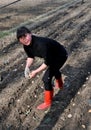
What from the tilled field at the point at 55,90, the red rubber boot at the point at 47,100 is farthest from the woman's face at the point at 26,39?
the tilled field at the point at 55,90

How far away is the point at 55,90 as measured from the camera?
30.8 ft

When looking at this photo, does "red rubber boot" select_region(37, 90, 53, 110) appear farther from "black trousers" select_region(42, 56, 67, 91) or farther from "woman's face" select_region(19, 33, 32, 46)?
"woman's face" select_region(19, 33, 32, 46)

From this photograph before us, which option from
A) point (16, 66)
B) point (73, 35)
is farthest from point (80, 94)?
point (73, 35)

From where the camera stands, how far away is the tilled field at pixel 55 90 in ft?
25.8

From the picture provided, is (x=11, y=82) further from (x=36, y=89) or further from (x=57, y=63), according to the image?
(x=57, y=63)

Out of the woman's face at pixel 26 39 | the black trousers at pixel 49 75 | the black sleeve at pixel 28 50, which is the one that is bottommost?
the black trousers at pixel 49 75

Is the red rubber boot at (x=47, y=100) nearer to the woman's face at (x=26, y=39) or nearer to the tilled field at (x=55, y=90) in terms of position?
the tilled field at (x=55, y=90)

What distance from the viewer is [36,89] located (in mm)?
9547

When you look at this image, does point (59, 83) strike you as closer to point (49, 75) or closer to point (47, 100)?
point (47, 100)

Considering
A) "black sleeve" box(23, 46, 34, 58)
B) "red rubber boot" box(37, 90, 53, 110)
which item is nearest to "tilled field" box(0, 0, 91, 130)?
"red rubber boot" box(37, 90, 53, 110)

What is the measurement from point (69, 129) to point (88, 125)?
1.62 ft

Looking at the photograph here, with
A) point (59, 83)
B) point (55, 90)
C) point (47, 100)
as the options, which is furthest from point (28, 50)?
point (55, 90)

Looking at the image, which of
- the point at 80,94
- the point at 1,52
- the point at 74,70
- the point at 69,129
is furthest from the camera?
the point at 1,52

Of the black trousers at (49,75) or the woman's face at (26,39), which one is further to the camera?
the black trousers at (49,75)
